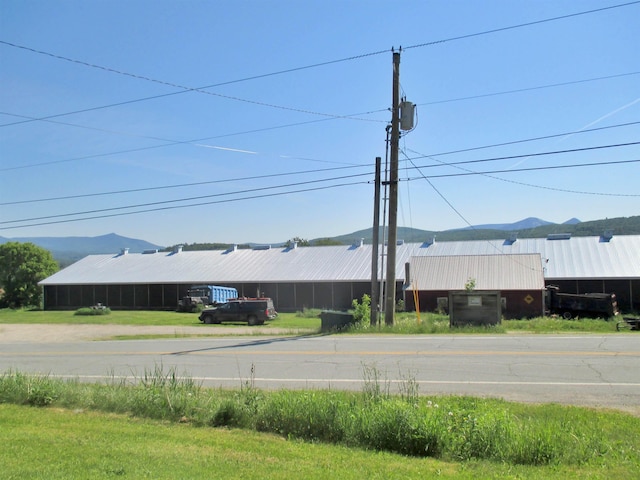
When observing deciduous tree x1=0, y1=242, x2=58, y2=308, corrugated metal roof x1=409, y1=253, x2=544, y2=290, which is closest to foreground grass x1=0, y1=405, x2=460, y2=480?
corrugated metal roof x1=409, y1=253, x2=544, y2=290

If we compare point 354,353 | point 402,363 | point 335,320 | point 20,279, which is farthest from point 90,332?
point 20,279

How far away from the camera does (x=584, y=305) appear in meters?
33.9

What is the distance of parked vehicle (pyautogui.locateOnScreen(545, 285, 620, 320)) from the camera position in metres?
32.9

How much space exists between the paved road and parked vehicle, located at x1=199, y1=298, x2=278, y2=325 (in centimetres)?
1702

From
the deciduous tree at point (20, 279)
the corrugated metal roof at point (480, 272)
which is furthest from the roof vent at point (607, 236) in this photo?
the deciduous tree at point (20, 279)

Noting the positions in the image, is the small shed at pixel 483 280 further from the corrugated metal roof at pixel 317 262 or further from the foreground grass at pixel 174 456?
the foreground grass at pixel 174 456

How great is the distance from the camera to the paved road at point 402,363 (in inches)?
437

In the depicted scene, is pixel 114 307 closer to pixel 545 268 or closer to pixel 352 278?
pixel 352 278

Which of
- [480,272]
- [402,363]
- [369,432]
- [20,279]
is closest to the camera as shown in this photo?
[369,432]

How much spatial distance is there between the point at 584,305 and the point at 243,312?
21.0 meters

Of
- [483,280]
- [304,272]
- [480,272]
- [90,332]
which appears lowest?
[90,332]

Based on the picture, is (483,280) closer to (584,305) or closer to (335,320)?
(584,305)

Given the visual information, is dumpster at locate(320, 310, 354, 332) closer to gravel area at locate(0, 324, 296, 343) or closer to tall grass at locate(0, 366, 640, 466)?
gravel area at locate(0, 324, 296, 343)

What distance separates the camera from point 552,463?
651 centimetres
